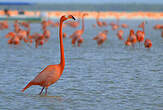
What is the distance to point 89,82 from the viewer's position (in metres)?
10.9

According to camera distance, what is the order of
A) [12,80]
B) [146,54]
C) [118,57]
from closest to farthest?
[12,80]
[118,57]
[146,54]

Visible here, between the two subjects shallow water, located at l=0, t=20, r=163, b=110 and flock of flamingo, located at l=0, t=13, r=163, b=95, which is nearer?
shallow water, located at l=0, t=20, r=163, b=110

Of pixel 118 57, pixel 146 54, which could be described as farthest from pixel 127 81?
pixel 146 54

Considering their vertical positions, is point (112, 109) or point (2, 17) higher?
point (2, 17)

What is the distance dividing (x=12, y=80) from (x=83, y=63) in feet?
13.7

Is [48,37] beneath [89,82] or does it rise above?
above

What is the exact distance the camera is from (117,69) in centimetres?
1335

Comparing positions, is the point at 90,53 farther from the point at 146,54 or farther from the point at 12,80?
the point at 12,80

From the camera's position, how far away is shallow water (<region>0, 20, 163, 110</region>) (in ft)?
27.9

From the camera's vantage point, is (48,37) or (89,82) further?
(48,37)

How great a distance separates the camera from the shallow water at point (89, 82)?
8.49m

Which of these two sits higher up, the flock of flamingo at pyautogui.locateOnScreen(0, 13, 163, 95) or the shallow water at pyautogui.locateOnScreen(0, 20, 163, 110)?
the flock of flamingo at pyautogui.locateOnScreen(0, 13, 163, 95)

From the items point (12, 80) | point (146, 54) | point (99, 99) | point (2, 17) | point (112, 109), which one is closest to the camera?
point (112, 109)

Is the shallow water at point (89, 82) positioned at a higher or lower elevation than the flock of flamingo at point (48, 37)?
lower
